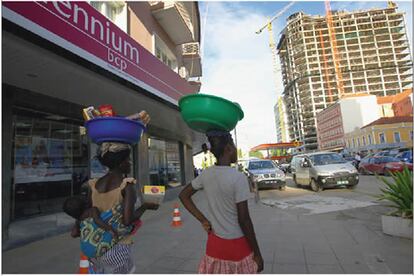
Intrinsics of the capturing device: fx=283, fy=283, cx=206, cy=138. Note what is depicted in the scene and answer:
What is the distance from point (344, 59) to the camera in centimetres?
11494

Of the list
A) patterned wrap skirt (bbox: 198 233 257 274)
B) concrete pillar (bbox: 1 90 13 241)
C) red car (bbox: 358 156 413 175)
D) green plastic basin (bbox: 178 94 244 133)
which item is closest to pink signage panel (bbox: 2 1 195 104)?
concrete pillar (bbox: 1 90 13 241)

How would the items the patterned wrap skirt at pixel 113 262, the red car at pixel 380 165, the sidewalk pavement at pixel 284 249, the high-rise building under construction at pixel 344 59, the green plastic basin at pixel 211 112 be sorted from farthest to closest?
the high-rise building under construction at pixel 344 59 → the red car at pixel 380 165 → the sidewalk pavement at pixel 284 249 → the green plastic basin at pixel 211 112 → the patterned wrap skirt at pixel 113 262

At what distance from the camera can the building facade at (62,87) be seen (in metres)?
4.47

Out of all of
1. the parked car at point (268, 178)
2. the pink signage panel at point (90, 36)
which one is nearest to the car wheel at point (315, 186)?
the parked car at point (268, 178)

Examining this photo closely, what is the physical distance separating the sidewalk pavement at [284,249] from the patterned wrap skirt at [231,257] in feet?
6.40

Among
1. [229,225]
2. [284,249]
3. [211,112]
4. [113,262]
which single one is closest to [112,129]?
[211,112]

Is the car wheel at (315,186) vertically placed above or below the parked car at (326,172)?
below

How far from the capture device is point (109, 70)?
5734mm

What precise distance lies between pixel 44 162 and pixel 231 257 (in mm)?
6433

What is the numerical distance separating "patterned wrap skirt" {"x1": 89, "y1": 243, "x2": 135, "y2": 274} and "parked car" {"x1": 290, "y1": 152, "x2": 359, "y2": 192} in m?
11.1

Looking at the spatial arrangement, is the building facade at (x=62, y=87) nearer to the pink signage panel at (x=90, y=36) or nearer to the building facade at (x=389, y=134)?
the pink signage panel at (x=90, y=36)

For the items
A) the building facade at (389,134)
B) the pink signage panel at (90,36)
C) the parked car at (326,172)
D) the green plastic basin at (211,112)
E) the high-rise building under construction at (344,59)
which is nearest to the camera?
the green plastic basin at (211,112)

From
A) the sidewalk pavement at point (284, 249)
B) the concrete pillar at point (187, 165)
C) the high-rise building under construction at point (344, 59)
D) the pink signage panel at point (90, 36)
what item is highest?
the high-rise building under construction at point (344, 59)

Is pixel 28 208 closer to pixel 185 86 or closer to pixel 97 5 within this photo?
pixel 97 5
